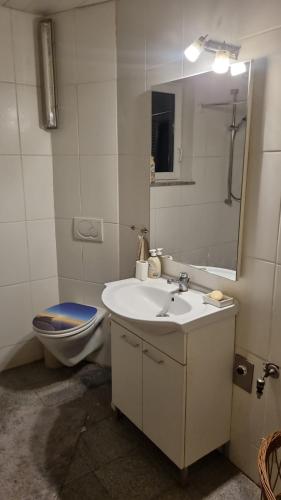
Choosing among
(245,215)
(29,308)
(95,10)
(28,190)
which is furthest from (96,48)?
(29,308)

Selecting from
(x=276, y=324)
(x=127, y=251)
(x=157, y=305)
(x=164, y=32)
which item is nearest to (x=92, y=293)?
(x=127, y=251)

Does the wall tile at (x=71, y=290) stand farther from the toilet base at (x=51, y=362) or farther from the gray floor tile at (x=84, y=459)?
the gray floor tile at (x=84, y=459)

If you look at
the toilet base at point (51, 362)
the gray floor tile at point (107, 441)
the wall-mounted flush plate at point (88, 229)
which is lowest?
the gray floor tile at point (107, 441)

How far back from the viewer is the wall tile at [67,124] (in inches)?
87.2

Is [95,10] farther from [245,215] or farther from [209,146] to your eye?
[245,215]

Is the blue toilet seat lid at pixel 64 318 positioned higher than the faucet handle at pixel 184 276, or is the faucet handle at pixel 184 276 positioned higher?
the faucet handle at pixel 184 276

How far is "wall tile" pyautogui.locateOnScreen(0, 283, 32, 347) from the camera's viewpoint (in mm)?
2404

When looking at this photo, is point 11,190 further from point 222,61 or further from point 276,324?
point 276,324

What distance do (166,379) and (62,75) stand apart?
1.83 meters

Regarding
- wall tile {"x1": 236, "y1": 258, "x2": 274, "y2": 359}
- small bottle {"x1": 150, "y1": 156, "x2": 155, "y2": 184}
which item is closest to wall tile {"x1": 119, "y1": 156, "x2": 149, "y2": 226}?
small bottle {"x1": 150, "y1": 156, "x2": 155, "y2": 184}

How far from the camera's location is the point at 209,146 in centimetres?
167

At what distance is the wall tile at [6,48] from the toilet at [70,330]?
1.43 m

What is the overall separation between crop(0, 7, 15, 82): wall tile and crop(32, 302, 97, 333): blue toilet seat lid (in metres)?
1.41

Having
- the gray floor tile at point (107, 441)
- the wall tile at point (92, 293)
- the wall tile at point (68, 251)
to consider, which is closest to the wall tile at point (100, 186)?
the wall tile at point (68, 251)
